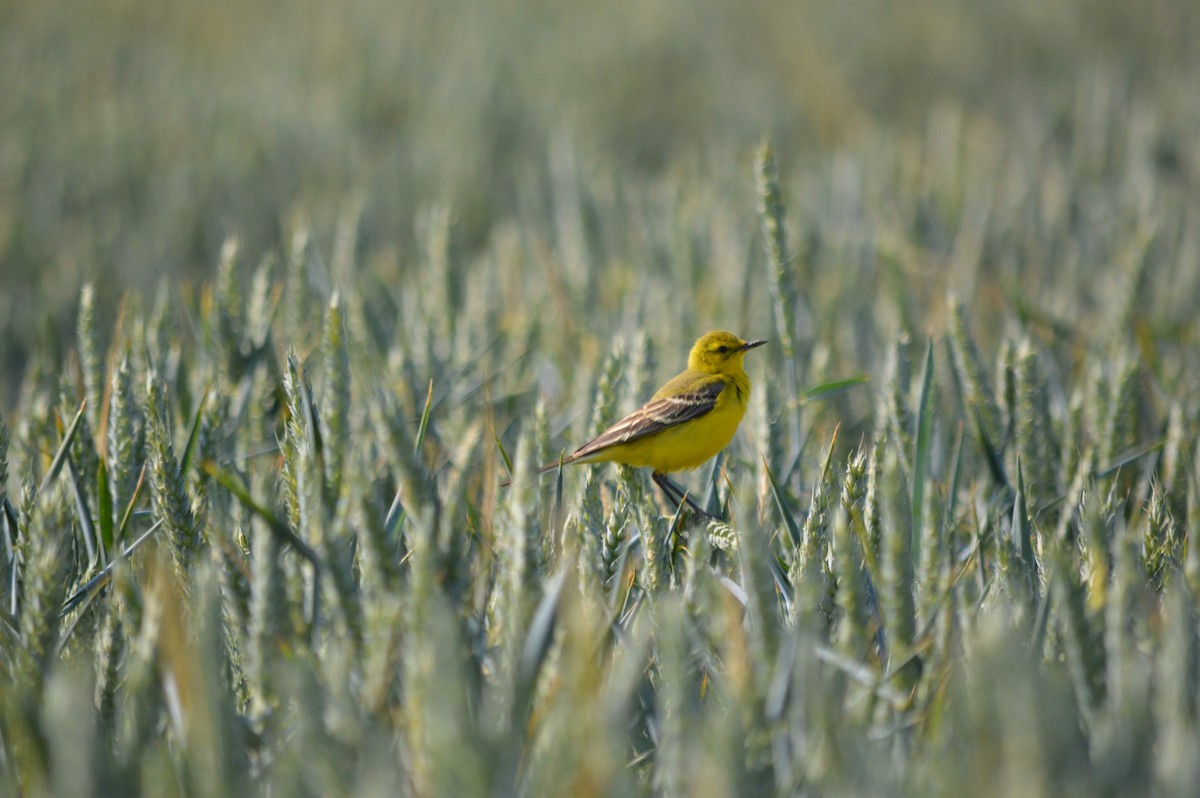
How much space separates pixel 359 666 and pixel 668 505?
1142 millimetres

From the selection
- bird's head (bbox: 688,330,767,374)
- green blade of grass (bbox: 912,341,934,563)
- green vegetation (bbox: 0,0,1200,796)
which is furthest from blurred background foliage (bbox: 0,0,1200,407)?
green blade of grass (bbox: 912,341,934,563)

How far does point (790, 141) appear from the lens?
5789mm

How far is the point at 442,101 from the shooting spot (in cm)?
568

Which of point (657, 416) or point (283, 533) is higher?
point (283, 533)

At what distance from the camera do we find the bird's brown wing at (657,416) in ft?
6.03

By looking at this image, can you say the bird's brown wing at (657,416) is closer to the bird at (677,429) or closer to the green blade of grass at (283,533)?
the bird at (677,429)

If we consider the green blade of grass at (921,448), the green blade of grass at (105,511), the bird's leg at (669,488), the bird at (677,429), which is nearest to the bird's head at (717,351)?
the bird at (677,429)

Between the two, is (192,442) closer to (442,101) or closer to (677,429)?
(677,429)

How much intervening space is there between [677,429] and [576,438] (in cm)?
30

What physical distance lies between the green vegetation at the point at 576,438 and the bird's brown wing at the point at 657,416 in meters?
0.05

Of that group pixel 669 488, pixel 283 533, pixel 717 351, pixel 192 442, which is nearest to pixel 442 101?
pixel 717 351

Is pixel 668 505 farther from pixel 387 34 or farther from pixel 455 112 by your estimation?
pixel 387 34

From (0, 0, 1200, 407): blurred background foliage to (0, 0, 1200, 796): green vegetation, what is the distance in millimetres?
39

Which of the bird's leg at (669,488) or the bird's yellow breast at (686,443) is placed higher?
the bird's yellow breast at (686,443)
